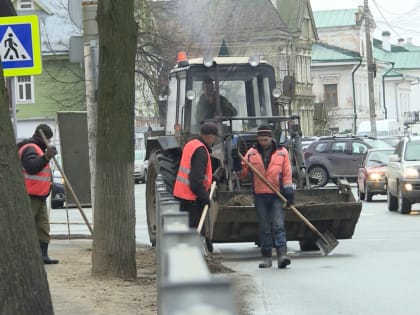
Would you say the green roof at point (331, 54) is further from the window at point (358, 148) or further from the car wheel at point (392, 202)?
the car wheel at point (392, 202)

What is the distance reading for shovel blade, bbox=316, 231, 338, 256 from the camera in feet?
45.2

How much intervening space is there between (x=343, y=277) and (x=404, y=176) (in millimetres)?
10557

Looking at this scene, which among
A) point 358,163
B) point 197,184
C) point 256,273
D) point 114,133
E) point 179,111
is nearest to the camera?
point 114,133

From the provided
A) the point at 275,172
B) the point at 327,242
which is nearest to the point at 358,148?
the point at 327,242

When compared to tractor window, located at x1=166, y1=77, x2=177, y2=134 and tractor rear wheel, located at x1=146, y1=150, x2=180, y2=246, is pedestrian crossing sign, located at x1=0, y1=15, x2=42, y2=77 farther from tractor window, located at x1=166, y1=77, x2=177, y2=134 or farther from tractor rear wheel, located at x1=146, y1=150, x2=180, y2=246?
tractor window, located at x1=166, y1=77, x2=177, y2=134

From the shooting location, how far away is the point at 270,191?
41.2 feet

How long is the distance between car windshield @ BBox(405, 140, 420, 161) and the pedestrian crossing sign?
1275 cm

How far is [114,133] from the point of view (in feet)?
34.1

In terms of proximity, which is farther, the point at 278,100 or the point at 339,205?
the point at 278,100

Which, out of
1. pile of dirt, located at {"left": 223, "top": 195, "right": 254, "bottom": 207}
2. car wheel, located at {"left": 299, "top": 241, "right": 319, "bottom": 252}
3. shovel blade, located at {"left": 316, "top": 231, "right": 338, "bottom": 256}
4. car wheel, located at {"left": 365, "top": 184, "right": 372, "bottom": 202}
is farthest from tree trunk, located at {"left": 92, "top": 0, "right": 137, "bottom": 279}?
car wheel, located at {"left": 365, "top": 184, "right": 372, "bottom": 202}

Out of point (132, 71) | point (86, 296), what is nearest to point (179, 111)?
point (132, 71)

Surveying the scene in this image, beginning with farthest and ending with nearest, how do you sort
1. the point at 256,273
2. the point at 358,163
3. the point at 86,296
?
the point at 358,163
the point at 256,273
the point at 86,296

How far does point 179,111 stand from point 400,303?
20.2 feet

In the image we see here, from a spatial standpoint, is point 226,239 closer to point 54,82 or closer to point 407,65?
point 54,82
